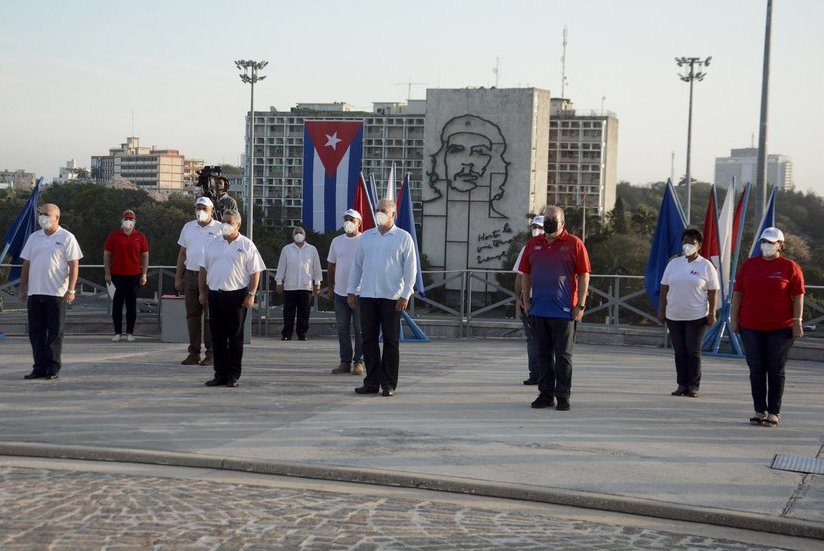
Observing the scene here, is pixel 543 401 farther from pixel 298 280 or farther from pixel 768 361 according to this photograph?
pixel 298 280

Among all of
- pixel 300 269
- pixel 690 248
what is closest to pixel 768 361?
pixel 690 248

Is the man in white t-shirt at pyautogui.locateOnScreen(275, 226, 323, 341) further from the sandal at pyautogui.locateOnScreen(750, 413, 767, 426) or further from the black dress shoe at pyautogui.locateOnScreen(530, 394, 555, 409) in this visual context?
the sandal at pyautogui.locateOnScreen(750, 413, 767, 426)

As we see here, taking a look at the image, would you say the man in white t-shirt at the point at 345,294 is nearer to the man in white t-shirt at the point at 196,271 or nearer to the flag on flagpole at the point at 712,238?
the man in white t-shirt at the point at 196,271

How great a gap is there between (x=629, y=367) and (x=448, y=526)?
9.03 metres

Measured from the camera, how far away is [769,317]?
10.0 m

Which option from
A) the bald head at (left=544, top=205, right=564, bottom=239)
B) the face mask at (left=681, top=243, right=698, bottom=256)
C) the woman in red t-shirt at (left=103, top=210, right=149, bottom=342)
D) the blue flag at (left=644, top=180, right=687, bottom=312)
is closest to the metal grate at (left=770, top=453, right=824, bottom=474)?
the bald head at (left=544, top=205, right=564, bottom=239)

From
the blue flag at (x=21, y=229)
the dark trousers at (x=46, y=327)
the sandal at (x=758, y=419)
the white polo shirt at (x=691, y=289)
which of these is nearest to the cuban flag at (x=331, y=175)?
the blue flag at (x=21, y=229)

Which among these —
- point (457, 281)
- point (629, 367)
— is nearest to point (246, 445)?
point (629, 367)

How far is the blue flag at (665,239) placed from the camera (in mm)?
17250

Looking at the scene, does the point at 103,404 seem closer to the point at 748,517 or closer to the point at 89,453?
the point at 89,453

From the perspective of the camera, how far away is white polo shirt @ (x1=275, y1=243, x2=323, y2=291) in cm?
1777

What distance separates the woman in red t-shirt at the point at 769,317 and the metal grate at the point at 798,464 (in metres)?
1.53

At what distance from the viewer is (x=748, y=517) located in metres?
6.66

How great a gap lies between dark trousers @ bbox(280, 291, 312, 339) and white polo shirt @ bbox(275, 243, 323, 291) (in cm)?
15
